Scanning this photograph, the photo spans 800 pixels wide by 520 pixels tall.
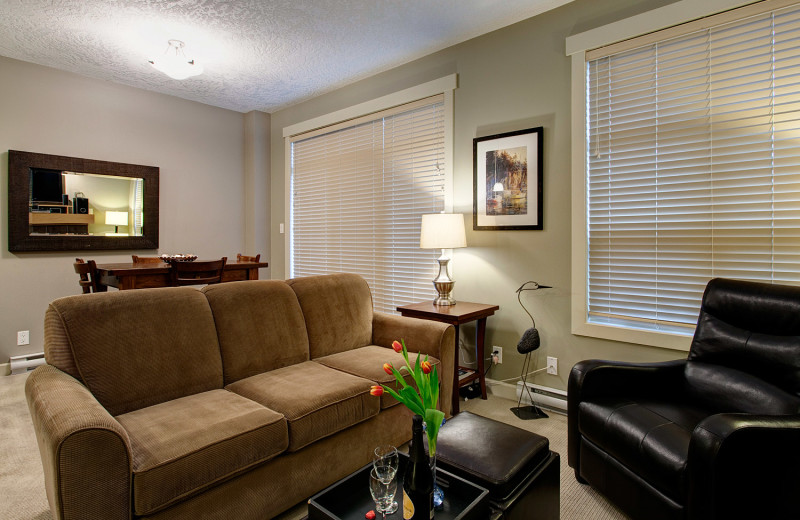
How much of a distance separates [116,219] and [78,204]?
1.11 feet

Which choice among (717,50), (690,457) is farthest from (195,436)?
(717,50)

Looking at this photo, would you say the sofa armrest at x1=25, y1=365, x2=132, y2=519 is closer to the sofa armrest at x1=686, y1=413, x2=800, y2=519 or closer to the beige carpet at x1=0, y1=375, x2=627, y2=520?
the beige carpet at x1=0, y1=375, x2=627, y2=520

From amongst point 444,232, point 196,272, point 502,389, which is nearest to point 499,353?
point 502,389

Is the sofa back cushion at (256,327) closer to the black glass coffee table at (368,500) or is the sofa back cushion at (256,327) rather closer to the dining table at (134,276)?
the black glass coffee table at (368,500)

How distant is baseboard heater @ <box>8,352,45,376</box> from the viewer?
3.70m

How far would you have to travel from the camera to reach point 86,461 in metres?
1.27

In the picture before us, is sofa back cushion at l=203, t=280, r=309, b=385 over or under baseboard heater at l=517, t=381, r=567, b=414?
over

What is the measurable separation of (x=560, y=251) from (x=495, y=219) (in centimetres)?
54

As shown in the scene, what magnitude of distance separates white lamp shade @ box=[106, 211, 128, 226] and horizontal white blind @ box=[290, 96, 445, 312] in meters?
1.67

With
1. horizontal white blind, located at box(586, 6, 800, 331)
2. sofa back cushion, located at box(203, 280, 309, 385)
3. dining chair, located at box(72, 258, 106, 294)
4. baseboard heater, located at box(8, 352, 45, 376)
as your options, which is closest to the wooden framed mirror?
dining chair, located at box(72, 258, 106, 294)

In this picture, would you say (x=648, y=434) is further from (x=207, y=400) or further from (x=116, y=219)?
(x=116, y=219)

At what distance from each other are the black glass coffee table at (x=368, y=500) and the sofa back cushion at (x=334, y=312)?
4.21 ft

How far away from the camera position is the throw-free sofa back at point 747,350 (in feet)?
5.59

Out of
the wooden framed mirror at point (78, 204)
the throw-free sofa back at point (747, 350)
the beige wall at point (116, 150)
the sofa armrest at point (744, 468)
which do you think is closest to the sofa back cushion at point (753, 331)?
the throw-free sofa back at point (747, 350)
